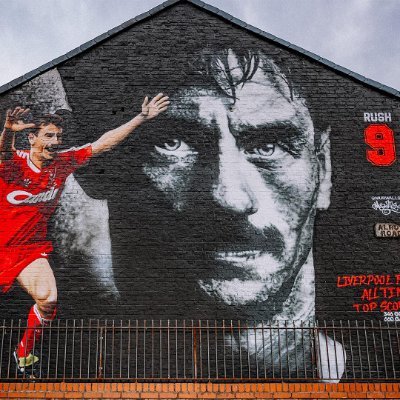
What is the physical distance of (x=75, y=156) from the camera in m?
13.5

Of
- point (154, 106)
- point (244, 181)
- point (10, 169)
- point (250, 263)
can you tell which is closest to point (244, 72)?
point (154, 106)

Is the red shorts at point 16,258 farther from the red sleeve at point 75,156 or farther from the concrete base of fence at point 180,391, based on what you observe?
the concrete base of fence at point 180,391

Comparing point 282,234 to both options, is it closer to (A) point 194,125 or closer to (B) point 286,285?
(B) point 286,285

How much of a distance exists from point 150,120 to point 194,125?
91cm

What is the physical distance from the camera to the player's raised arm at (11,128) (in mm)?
13500

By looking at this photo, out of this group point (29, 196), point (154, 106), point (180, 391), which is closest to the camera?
point (180, 391)

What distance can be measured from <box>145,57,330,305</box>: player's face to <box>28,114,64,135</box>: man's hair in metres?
2.06

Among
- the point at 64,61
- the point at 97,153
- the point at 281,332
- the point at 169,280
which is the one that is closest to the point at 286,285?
the point at 281,332

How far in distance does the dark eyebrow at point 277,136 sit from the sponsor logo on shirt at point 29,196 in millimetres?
3874

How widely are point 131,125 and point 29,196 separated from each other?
2.50 meters

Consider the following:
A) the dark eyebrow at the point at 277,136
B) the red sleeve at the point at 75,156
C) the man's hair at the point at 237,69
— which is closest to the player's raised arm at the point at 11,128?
the red sleeve at the point at 75,156

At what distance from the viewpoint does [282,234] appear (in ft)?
43.1

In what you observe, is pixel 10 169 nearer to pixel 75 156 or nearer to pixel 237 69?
pixel 75 156
